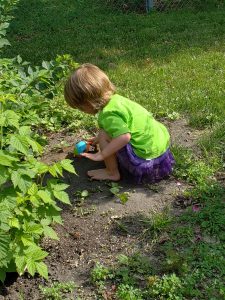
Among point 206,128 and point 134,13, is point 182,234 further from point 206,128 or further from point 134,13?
point 134,13

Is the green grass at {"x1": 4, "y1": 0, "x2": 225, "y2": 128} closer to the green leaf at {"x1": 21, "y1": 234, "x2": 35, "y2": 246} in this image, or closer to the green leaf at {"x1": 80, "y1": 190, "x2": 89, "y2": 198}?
the green leaf at {"x1": 80, "y1": 190, "x2": 89, "y2": 198}

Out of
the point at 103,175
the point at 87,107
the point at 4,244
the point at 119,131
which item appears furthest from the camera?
the point at 103,175

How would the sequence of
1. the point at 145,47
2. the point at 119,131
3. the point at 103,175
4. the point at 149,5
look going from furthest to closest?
the point at 149,5 < the point at 145,47 < the point at 103,175 < the point at 119,131

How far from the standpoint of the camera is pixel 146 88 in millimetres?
5586

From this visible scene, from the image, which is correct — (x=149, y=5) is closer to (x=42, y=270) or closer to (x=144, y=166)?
(x=144, y=166)

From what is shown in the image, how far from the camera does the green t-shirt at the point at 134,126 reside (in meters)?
3.69

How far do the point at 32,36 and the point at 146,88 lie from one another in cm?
320

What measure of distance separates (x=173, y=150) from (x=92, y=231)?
1173 mm

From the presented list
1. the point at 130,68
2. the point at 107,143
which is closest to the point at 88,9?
the point at 130,68

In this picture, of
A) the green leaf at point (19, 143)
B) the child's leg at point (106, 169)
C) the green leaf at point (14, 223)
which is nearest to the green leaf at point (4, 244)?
the green leaf at point (14, 223)

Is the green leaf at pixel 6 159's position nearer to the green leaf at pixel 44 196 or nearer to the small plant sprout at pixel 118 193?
the green leaf at pixel 44 196

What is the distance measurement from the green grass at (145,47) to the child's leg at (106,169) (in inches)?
45.6

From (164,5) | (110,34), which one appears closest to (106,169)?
(110,34)

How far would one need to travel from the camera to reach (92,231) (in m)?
3.40
